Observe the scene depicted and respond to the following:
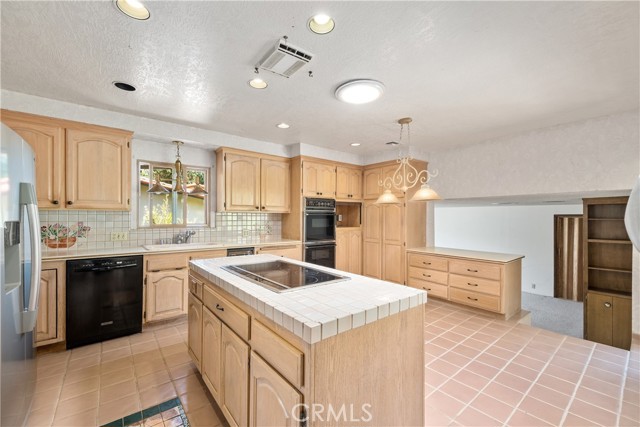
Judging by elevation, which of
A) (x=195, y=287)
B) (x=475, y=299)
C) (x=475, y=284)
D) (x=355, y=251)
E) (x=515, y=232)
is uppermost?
(x=515, y=232)

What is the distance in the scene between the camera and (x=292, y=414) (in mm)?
1013

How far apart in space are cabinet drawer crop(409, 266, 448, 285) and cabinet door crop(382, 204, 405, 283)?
172 mm

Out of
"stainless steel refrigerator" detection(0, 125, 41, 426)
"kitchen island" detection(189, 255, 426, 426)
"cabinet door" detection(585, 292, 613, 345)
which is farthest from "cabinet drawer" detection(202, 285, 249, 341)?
"cabinet door" detection(585, 292, 613, 345)

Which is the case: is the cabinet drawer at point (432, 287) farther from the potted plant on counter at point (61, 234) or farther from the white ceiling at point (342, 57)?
the potted plant on counter at point (61, 234)

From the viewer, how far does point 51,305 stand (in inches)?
95.0

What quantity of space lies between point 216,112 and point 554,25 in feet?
9.21

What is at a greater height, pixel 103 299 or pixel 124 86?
pixel 124 86

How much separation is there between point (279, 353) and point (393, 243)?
3.63 m

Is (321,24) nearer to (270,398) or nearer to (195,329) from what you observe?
(270,398)

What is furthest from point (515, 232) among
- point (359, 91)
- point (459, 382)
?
point (359, 91)

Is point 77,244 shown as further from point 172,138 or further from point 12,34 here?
point 12,34

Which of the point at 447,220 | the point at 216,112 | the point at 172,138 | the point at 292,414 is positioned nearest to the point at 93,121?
the point at 172,138

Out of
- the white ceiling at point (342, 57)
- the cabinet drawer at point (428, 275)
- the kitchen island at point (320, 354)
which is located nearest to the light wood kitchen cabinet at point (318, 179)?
the white ceiling at point (342, 57)

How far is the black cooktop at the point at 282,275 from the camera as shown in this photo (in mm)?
1530
